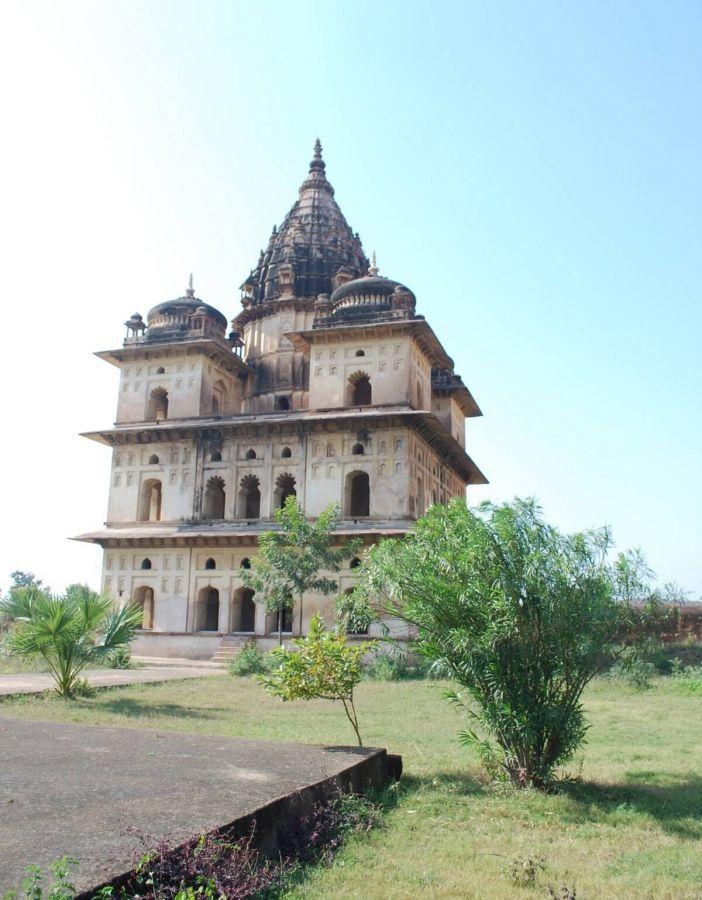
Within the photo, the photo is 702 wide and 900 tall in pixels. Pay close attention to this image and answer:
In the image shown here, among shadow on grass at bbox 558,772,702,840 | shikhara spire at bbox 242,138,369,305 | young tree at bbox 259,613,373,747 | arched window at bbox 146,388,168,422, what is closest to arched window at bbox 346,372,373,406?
shikhara spire at bbox 242,138,369,305

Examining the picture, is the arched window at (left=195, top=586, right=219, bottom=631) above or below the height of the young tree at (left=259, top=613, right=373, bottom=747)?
above

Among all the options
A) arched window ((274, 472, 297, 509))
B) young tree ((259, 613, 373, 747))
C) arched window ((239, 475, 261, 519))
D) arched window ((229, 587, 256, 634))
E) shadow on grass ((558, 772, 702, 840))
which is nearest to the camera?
shadow on grass ((558, 772, 702, 840))

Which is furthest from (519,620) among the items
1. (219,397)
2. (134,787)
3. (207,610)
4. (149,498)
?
(219,397)

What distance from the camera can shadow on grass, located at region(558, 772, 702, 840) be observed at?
6723 millimetres

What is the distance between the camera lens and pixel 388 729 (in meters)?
11.6

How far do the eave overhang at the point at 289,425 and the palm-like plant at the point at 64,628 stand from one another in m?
13.9

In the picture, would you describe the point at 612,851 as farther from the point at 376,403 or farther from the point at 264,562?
the point at 376,403

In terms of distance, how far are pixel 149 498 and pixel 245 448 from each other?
4.64m

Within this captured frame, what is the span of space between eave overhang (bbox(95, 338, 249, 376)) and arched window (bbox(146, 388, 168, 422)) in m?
1.37

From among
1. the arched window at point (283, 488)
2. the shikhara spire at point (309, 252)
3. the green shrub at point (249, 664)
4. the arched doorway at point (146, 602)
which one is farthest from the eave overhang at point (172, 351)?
the green shrub at point (249, 664)

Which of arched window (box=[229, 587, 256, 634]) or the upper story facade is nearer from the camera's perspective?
the upper story facade

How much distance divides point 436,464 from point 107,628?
59.2 ft

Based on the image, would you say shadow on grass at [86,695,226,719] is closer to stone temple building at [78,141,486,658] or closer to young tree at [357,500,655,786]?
young tree at [357,500,655,786]

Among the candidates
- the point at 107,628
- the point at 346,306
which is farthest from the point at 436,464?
the point at 107,628
